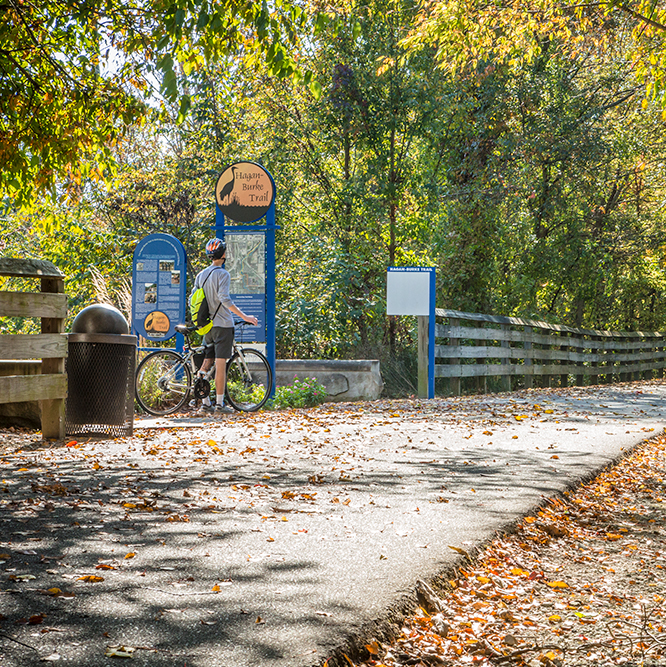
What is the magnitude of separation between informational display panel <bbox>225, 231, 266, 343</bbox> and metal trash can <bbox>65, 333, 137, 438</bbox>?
393 centimetres

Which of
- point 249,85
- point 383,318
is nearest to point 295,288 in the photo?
point 383,318

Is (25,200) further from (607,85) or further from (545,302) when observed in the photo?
(545,302)

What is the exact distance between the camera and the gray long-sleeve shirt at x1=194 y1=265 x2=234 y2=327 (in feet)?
30.9

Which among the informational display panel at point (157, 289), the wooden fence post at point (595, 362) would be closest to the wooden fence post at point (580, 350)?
the wooden fence post at point (595, 362)

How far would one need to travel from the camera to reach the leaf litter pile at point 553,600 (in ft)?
8.55

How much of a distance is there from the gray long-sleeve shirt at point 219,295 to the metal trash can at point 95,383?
2247 millimetres

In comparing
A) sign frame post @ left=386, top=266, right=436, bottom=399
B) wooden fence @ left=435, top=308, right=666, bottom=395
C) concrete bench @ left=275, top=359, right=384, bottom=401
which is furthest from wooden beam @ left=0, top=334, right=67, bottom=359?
wooden fence @ left=435, top=308, right=666, bottom=395

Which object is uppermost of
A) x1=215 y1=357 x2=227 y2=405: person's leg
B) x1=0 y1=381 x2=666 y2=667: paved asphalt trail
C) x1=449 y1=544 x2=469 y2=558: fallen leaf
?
x1=215 y1=357 x2=227 y2=405: person's leg

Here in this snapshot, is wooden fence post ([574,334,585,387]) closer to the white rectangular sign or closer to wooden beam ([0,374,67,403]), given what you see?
the white rectangular sign

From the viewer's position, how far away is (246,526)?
375cm

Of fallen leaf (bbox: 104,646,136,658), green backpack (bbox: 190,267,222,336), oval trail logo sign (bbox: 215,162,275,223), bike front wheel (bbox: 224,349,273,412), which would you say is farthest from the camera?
oval trail logo sign (bbox: 215,162,275,223)

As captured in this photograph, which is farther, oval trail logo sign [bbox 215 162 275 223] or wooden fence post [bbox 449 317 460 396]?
wooden fence post [bbox 449 317 460 396]

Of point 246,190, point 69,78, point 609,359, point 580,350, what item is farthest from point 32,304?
point 609,359

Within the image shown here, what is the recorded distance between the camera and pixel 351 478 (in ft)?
16.8
